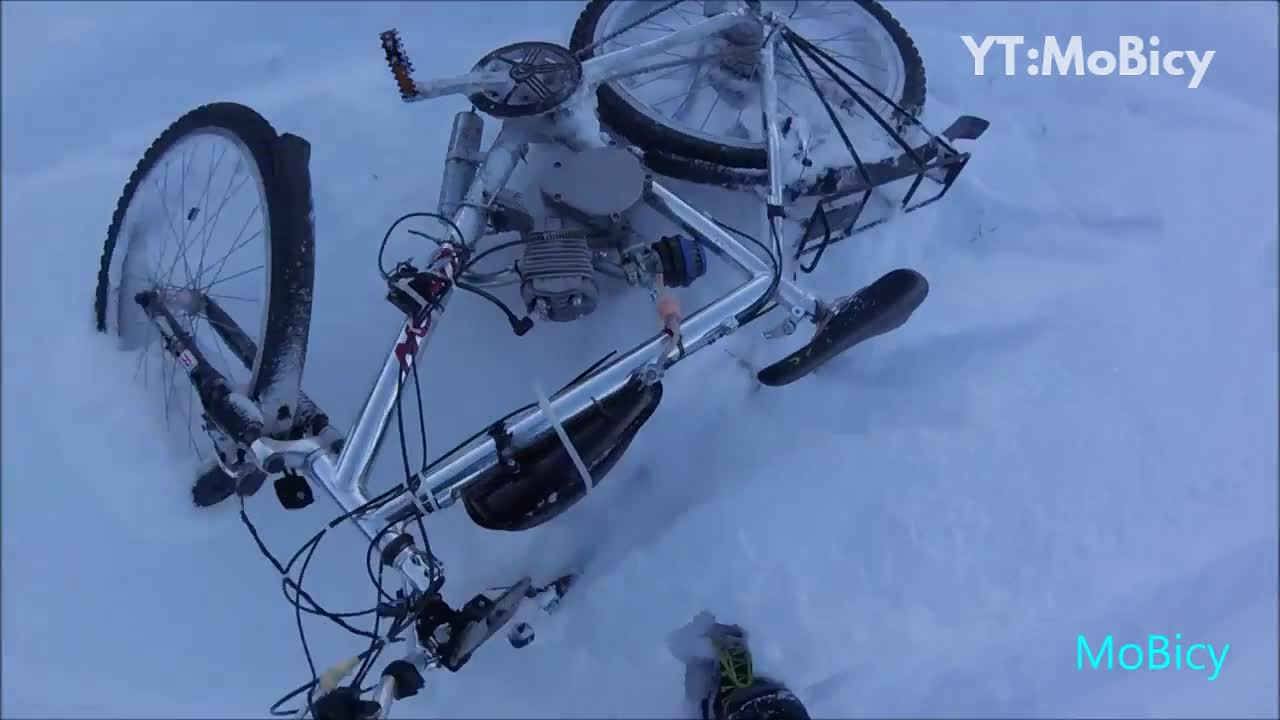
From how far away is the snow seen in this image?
2002 millimetres

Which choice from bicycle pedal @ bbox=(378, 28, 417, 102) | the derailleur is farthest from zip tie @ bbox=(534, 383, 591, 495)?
bicycle pedal @ bbox=(378, 28, 417, 102)

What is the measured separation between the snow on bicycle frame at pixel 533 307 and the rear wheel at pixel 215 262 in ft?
0.03

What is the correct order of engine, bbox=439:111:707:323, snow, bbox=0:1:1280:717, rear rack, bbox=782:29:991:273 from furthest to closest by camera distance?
rear rack, bbox=782:29:991:273 < snow, bbox=0:1:1280:717 < engine, bbox=439:111:707:323

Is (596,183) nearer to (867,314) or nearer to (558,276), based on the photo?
(558,276)

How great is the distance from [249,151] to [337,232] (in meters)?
0.70

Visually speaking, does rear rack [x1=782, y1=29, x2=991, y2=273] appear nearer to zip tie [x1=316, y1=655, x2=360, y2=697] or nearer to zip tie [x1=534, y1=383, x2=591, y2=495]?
zip tie [x1=534, y1=383, x2=591, y2=495]

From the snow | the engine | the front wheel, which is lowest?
the snow

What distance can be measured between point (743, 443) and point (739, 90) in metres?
1.23

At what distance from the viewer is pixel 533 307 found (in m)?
1.85

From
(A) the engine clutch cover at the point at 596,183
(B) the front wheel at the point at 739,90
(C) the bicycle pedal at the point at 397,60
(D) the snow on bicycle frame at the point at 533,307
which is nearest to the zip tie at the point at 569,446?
(D) the snow on bicycle frame at the point at 533,307

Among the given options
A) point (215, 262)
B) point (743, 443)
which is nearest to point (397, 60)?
point (215, 262)

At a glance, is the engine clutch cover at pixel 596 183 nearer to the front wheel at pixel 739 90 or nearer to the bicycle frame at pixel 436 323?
the bicycle frame at pixel 436 323

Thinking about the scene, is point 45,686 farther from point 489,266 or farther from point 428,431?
point 489,266

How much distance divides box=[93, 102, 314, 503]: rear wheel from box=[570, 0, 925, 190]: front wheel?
103 centimetres
